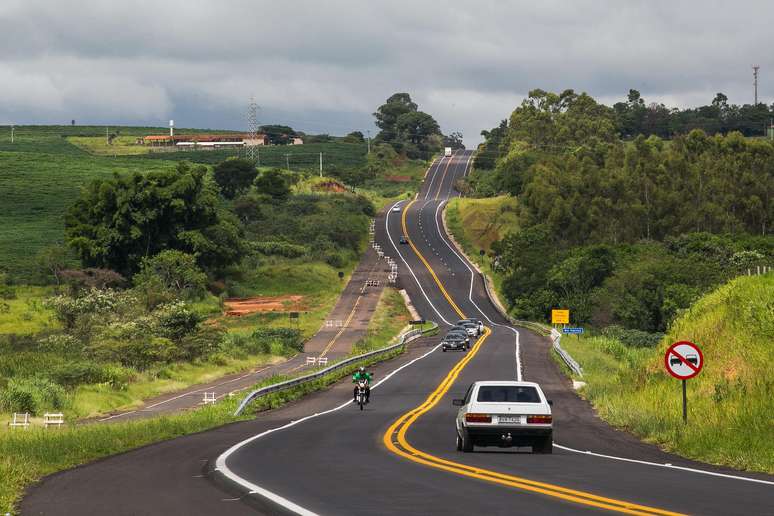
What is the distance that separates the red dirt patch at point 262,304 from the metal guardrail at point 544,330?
21.5m

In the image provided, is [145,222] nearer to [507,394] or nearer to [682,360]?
[507,394]

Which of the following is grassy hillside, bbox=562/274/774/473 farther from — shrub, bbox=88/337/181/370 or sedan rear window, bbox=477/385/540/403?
shrub, bbox=88/337/181/370

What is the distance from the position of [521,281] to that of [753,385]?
295ft

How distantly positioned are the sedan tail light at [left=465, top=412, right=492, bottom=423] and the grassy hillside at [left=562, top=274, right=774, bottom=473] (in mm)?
4004

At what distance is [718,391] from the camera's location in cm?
2833

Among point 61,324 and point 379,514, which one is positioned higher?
point 379,514

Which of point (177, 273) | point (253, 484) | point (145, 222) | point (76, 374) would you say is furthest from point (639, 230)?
point (253, 484)

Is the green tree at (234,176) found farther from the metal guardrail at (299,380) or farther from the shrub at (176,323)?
the metal guardrail at (299,380)

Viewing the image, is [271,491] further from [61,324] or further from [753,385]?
[61,324]

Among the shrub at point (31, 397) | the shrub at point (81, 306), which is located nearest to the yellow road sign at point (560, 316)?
the shrub at point (81, 306)

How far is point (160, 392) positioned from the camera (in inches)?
2277

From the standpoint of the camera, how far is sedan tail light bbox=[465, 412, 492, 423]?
22.8 metres

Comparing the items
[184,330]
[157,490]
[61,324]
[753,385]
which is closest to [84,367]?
[184,330]

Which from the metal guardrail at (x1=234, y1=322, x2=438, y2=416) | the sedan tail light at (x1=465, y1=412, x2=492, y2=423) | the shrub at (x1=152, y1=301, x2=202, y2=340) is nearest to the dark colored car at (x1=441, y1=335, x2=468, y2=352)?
the metal guardrail at (x1=234, y1=322, x2=438, y2=416)
